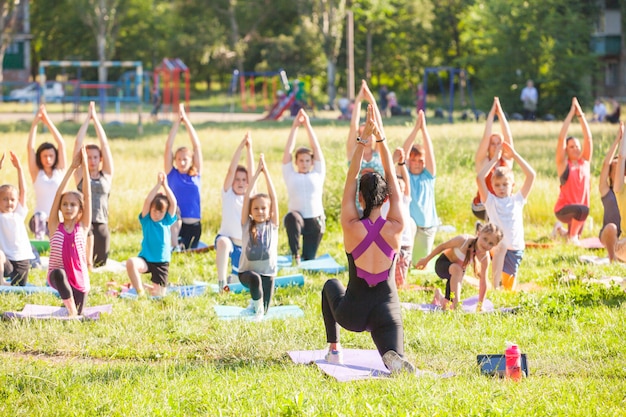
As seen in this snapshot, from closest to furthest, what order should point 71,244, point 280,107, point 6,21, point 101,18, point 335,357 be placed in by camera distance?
point 335,357 → point 71,244 → point 280,107 → point 6,21 → point 101,18

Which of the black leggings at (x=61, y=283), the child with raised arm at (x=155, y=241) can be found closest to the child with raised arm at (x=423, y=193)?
the child with raised arm at (x=155, y=241)

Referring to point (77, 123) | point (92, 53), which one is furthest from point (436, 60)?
point (77, 123)

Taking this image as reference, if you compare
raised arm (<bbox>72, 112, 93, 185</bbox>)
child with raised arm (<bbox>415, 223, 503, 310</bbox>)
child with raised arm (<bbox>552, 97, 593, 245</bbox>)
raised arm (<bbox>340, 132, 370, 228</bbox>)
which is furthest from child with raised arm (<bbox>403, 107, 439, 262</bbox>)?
raised arm (<bbox>340, 132, 370, 228</bbox>)

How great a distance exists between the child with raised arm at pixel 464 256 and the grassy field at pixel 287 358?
0.40 metres

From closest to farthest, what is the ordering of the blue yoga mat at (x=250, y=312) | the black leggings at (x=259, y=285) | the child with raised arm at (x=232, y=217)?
1. the blue yoga mat at (x=250, y=312)
2. the black leggings at (x=259, y=285)
3. the child with raised arm at (x=232, y=217)

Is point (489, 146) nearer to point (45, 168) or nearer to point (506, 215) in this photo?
point (506, 215)

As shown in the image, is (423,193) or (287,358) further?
(423,193)

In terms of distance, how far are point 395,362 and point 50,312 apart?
3.75m

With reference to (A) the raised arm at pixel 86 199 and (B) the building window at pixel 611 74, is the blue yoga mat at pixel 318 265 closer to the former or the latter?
(A) the raised arm at pixel 86 199

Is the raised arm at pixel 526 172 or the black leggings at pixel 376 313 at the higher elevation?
the raised arm at pixel 526 172

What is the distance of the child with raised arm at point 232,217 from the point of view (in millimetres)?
10562

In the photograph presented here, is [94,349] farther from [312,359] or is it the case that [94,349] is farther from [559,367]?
[559,367]

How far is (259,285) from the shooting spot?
9023mm

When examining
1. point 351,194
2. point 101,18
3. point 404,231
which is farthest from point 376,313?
point 101,18
